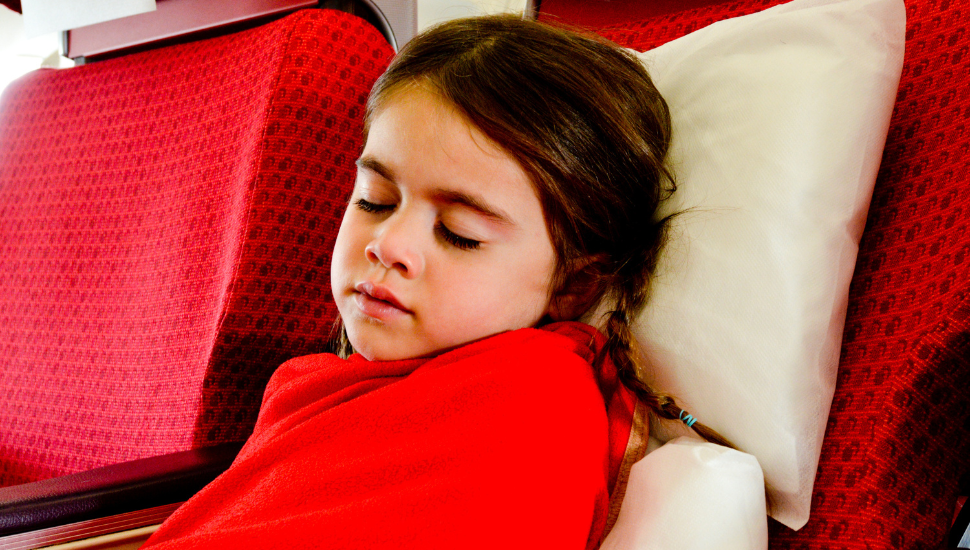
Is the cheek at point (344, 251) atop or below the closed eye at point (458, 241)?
below

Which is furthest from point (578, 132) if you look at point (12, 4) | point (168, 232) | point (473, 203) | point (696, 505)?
point (12, 4)

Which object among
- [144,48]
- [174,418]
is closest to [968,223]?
[174,418]

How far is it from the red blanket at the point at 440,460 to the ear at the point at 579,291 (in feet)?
0.19

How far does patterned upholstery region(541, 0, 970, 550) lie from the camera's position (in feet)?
1.82

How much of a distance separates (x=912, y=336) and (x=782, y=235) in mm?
134

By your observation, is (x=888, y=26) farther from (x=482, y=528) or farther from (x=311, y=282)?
(x=311, y=282)

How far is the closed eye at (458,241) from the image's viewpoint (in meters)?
0.65

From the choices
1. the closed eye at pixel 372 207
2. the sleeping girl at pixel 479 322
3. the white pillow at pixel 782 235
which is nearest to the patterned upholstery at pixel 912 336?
the white pillow at pixel 782 235

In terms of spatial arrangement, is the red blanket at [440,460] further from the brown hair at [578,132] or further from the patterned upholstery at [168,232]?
the patterned upholstery at [168,232]

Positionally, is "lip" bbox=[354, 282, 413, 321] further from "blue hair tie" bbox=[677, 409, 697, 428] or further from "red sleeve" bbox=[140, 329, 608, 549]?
"blue hair tie" bbox=[677, 409, 697, 428]

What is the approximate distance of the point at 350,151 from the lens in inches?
41.7

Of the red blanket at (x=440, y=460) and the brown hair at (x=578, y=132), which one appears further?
the brown hair at (x=578, y=132)

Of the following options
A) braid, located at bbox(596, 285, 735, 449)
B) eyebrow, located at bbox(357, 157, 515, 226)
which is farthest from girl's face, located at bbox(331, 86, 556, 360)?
braid, located at bbox(596, 285, 735, 449)

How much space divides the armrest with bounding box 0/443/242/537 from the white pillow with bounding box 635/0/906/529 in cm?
57
